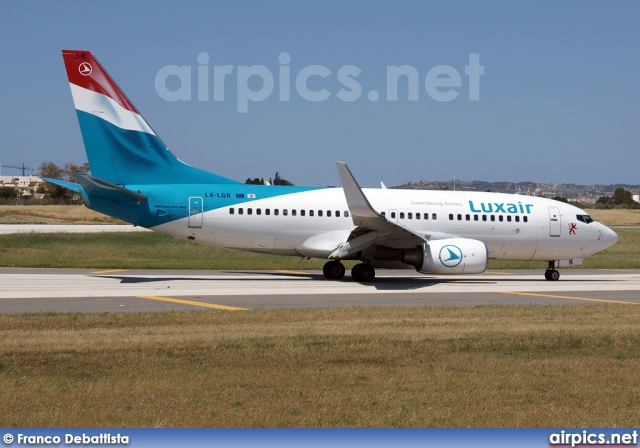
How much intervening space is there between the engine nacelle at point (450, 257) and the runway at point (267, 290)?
0.62 m

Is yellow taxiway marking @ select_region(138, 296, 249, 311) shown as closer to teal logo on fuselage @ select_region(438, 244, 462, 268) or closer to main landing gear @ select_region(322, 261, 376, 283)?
main landing gear @ select_region(322, 261, 376, 283)

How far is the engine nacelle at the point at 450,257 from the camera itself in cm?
2597

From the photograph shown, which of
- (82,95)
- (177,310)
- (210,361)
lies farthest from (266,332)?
(82,95)

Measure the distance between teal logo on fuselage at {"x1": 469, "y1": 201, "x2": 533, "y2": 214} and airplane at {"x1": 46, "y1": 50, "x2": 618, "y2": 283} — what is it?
5 cm

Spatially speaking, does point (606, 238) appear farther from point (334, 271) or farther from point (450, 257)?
point (334, 271)

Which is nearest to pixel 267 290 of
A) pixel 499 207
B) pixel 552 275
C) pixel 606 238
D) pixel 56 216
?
pixel 499 207

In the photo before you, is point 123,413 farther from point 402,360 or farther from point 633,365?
point 633,365

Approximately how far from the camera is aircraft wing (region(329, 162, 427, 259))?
2505 centimetres

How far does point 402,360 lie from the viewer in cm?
1213

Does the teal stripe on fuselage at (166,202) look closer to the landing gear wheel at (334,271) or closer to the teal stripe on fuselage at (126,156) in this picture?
the teal stripe on fuselage at (126,156)

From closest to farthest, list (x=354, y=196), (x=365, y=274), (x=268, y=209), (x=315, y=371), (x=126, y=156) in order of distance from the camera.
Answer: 1. (x=315, y=371)
2. (x=354, y=196)
3. (x=126, y=156)
4. (x=365, y=274)
5. (x=268, y=209)

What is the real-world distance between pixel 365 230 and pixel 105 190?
8.38m

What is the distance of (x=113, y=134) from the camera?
1041 inches

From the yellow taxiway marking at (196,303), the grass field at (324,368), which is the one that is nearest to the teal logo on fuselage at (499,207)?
the grass field at (324,368)
